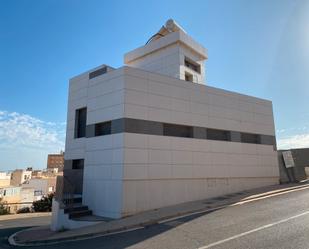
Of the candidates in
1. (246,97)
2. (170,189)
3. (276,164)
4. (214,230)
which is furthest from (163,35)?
(214,230)

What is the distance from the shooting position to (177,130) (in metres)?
15.9

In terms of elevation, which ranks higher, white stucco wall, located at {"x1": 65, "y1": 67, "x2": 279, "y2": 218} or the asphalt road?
white stucco wall, located at {"x1": 65, "y1": 67, "x2": 279, "y2": 218}

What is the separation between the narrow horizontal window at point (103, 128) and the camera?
1478 centimetres

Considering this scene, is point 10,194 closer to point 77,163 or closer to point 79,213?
point 77,163

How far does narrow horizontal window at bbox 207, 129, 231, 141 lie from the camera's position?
1738 centimetres

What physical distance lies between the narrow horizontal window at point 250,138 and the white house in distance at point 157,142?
0.08 m

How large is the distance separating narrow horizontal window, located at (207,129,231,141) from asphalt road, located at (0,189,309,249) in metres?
6.55

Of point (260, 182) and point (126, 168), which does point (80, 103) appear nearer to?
point (126, 168)

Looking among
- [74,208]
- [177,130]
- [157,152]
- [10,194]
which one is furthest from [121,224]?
[10,194]

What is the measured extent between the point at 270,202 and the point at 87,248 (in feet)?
30.1

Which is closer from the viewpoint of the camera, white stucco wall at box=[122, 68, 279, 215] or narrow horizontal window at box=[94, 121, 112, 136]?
white stucco wall at box=[122, 68, 279, 215]

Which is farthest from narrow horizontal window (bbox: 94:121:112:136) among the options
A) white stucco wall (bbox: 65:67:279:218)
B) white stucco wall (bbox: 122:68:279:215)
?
white stucco wall (bbox: 122:68:279:215)

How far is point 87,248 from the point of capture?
8.27m

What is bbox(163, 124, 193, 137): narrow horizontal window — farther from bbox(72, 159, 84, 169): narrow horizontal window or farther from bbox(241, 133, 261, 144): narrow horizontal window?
bbox(72, 159, 84, 169): narrow horizontal window
